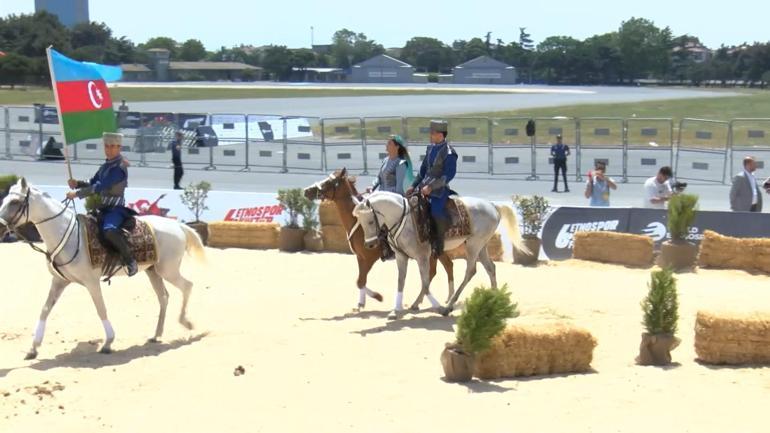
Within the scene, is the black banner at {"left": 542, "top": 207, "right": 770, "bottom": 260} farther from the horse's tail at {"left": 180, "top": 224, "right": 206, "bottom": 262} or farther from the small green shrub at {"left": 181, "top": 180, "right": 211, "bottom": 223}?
the horse's tail at {"left": 180, "top": 224, "right": 206, "bottom": 262}

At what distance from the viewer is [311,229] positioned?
67.1ft

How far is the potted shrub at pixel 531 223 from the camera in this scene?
736 inches

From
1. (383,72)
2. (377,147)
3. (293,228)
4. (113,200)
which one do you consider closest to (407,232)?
(113,200)

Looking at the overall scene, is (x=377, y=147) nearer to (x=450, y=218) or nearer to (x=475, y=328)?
(x=450, y=218)

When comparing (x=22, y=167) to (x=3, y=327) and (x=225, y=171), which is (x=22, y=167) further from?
(x=3, y=327)

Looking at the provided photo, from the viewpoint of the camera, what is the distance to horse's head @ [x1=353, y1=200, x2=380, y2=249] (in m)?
13.9

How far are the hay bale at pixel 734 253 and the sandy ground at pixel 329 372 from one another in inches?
34.0

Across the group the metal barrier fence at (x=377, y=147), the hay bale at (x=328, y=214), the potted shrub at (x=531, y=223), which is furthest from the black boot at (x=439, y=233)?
the metal barrier fence at (x=377, y=147)

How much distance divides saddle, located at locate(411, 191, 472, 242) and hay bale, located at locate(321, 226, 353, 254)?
5.65 m

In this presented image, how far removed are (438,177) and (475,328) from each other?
4.06 meters

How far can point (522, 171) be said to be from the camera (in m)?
34.6

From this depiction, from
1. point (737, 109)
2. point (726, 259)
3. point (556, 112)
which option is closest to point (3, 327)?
point (726, 259)

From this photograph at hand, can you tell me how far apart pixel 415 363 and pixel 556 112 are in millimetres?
54616

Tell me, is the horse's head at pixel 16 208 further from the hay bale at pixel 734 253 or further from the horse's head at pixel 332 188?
the hay bale at pixel 734 253
